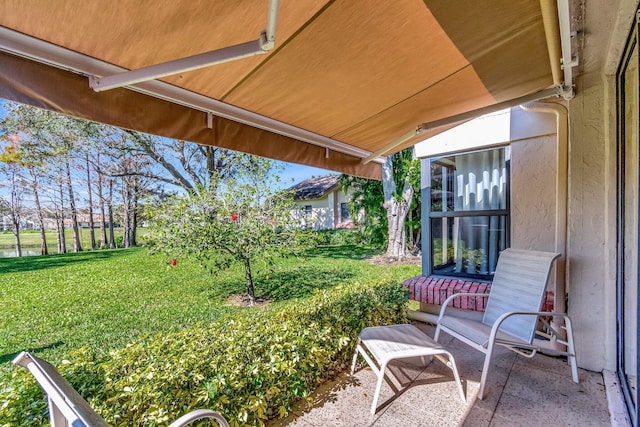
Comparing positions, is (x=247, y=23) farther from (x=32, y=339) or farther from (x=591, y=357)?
(x=32, y=339)

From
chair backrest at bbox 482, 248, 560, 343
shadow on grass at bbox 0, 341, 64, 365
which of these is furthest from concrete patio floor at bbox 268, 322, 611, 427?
shadow on grass at bbox 0, 341, 64, 365

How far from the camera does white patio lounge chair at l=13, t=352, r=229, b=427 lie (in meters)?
1.16

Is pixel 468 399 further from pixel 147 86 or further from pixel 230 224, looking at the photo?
pixel 230 224

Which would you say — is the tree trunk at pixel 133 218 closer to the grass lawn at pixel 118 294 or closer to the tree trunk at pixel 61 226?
the tree trunk at pixel 61 226

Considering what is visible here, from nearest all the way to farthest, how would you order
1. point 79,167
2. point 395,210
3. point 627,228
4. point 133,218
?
point 627,228
point 395,210
point 79,167
point 133,218

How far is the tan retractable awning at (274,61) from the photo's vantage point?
1.66m

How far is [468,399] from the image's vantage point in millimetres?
3285

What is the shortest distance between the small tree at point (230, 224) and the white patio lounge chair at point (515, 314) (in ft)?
14.2

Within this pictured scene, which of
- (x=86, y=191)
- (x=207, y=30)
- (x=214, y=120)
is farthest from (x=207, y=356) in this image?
(x=86, y=191)

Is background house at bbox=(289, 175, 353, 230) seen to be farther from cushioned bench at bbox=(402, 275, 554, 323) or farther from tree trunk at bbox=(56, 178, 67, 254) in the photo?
cushioned bench at bbox=(402, 275, 554, 323)

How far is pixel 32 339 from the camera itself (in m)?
5.85

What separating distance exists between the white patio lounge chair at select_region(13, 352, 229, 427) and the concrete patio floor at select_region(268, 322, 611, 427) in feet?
6.28

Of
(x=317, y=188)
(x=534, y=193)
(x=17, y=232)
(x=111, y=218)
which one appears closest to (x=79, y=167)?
(x=17, y=232)

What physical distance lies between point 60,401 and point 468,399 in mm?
3684
